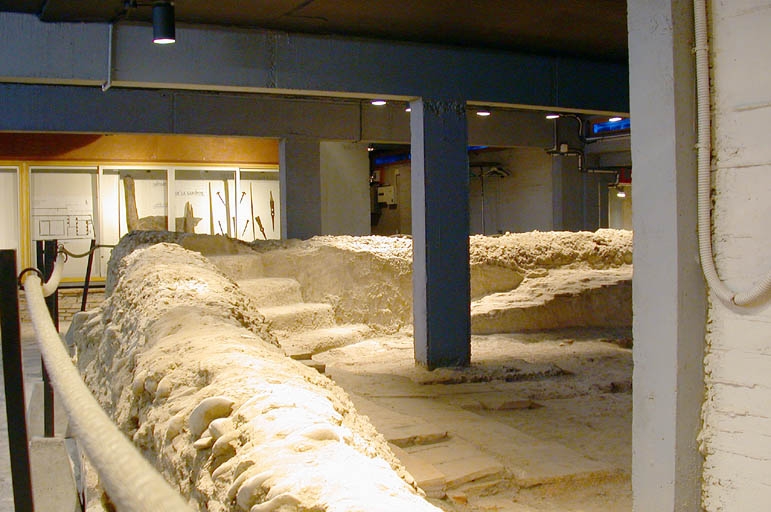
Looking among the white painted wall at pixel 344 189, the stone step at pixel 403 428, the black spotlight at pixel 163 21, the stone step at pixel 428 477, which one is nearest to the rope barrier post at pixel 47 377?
the black spotlight at pixel 163 21

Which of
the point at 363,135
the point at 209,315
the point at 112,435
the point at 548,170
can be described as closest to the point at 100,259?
the point at 363,135

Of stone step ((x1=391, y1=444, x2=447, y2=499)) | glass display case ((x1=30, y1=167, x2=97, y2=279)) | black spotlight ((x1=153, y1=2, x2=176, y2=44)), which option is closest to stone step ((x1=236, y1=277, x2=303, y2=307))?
black spotlight ((x1=153, y1=2, x2=176, y2=44))

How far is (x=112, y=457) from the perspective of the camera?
4.21ft

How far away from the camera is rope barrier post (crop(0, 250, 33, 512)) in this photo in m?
2.75

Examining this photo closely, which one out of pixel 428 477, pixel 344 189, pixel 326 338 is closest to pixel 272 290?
pixel 326 338

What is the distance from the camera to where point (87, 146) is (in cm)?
1270

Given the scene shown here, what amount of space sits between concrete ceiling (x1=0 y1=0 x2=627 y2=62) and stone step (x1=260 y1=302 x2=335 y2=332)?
330cm

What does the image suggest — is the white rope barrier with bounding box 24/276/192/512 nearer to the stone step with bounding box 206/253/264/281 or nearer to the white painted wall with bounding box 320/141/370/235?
the stone step with bounding box 206/253/264/281

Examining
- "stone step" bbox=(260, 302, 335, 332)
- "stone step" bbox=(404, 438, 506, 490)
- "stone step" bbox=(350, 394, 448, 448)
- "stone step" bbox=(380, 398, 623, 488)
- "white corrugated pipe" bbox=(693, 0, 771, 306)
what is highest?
"white corrugated pipe" bbox=(693, 0, 771, 306)

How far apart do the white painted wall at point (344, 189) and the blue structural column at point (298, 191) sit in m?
4.76

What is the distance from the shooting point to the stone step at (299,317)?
898 centimetres

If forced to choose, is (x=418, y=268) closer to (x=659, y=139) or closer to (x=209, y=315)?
(x=209, y=315)

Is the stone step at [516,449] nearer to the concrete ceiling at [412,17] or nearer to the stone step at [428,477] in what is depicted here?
the stone step at [428,477]

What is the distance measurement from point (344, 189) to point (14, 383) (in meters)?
14.3
